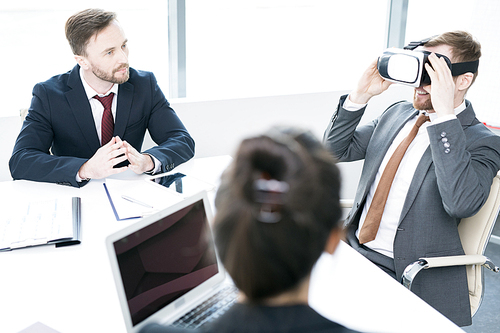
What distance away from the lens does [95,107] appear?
7.75ft

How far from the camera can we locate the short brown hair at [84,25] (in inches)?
90.0

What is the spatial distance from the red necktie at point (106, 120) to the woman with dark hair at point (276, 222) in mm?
1717

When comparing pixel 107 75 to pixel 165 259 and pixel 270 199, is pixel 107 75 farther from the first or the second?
pixel 270 199

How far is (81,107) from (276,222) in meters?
1.81

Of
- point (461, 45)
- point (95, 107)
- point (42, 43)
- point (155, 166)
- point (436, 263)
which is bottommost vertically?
point (436, 263)

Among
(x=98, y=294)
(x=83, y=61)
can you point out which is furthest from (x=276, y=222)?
(x=83, y=61)

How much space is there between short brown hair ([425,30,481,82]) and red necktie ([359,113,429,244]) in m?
0.28

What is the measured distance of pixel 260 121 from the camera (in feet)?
10.4

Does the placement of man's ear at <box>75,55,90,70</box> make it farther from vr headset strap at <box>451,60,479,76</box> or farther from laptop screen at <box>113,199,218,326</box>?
vr headset strap at <box>451,60,479,76</box>

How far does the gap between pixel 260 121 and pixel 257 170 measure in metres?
2.46

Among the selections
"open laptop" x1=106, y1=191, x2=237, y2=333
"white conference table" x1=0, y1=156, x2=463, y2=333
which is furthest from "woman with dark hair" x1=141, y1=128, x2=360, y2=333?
"white conference table" x1=0, y1=156, x2=463, y2=333

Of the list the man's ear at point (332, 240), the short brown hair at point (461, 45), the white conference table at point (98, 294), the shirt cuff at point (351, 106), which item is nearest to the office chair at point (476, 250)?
the white conference table at point (98, 294)

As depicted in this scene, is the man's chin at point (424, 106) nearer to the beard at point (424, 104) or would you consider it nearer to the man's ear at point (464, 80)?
the beard at point (424, 104)

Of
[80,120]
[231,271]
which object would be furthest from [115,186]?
[231,271]
